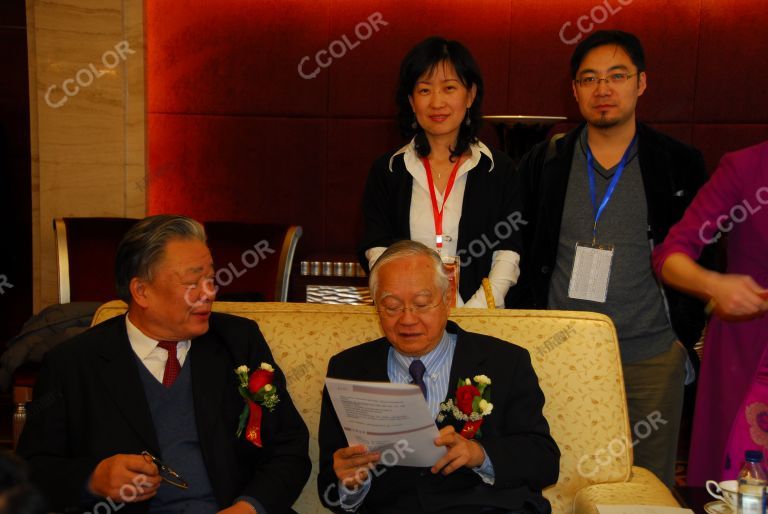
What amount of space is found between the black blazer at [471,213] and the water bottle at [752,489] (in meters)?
1.20

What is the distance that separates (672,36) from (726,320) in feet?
11.0

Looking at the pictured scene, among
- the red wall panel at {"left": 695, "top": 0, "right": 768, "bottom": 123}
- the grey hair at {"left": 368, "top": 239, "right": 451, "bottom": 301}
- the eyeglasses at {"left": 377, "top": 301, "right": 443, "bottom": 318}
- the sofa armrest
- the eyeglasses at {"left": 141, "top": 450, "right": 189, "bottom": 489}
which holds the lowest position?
the sofa armrest

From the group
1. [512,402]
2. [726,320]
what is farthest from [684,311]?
[512,402]

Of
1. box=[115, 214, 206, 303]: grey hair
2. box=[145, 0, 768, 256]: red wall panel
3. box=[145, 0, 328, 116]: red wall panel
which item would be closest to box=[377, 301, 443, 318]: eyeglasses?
box=[115, 214, 206, 303]: grey hair

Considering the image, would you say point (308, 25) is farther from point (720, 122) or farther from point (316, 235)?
point (720, 122)

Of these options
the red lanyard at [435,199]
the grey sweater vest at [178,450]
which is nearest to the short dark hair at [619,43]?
the red lanyard at [435,199]

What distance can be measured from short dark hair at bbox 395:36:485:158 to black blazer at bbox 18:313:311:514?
117cm

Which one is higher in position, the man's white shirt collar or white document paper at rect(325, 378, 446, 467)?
the man's white shirt collar

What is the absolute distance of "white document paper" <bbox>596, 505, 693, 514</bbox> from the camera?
208cm

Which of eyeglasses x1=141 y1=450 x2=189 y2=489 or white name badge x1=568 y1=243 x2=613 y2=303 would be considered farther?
white name badge x1=568 y1=243 x2=613 y2=303

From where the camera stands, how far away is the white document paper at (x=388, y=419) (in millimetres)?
2014

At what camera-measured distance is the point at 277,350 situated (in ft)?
8.78

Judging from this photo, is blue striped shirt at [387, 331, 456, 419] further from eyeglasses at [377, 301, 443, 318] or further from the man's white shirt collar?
the man's white shirt collar

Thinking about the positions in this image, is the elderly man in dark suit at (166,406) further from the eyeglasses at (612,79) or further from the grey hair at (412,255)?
the eyeglasses at (612,79)
